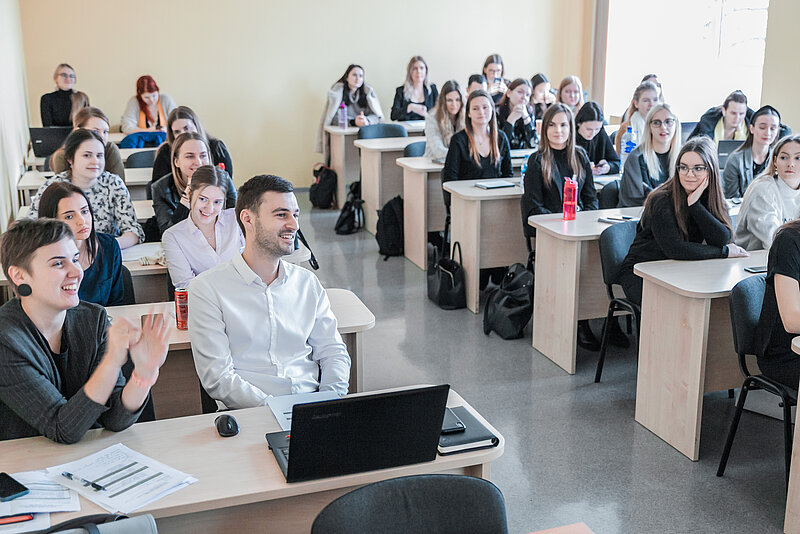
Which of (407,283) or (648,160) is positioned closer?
(648,160)

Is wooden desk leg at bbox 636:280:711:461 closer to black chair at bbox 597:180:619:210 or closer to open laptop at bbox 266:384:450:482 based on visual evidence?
open laptop at bbox 266:384:450:482

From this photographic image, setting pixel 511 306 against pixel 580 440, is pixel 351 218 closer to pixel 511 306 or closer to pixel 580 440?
pixel 511 306

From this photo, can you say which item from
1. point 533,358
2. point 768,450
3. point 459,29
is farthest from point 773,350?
point 459,29

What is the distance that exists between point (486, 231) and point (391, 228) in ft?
4.45

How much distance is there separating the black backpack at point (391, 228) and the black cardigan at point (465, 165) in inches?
30.6

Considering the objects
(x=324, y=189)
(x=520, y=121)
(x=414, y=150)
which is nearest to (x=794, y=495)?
(x=414, y=150)

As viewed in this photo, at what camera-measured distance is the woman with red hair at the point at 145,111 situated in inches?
329

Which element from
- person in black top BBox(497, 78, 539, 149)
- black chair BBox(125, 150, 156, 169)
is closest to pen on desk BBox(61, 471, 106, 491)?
black chair BBox(125, 150, 156, 169)

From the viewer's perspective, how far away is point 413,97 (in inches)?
354

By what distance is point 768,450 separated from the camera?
11.3ft

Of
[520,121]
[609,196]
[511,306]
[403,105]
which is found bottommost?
[511,306]

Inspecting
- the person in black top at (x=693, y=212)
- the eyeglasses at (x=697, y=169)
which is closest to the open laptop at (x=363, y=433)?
the person in black top at (x=693, y=212)

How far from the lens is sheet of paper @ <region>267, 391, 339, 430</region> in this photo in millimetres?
2213

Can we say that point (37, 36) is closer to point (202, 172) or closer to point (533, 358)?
point (202, 172)
